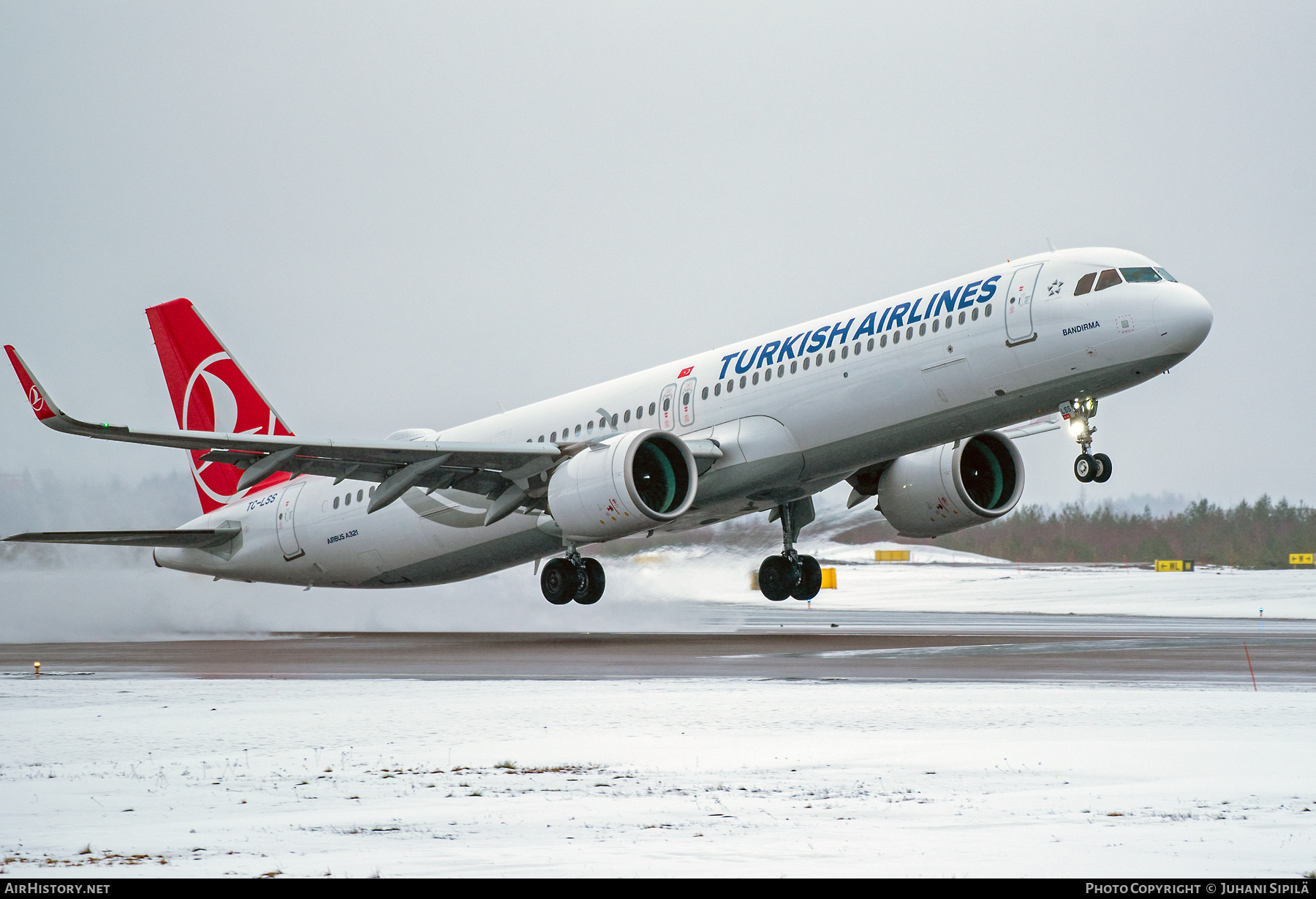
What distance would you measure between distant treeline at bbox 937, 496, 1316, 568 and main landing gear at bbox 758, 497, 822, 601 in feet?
108

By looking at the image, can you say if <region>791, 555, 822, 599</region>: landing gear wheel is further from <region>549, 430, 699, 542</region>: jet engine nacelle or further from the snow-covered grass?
the snow-covered grass

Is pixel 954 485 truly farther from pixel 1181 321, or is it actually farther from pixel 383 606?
pixel 383 606

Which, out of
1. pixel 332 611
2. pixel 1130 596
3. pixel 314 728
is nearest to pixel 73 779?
pixel 314 728

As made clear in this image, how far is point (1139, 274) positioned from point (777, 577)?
11645 millimetres

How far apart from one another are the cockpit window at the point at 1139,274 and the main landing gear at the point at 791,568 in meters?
10.3

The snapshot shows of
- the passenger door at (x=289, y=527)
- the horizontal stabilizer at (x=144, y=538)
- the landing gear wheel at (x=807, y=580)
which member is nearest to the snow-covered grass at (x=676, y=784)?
the landing gear wheel at (x=807, y=580)

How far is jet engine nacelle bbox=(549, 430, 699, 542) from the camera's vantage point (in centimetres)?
2575

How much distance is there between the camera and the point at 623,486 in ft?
84.1

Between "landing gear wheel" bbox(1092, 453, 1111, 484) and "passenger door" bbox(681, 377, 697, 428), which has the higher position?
"passenger door" bbox(681, 377, 697, 428)

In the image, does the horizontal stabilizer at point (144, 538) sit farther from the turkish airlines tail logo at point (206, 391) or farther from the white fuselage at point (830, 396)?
the white fuselage at point (830, 396)

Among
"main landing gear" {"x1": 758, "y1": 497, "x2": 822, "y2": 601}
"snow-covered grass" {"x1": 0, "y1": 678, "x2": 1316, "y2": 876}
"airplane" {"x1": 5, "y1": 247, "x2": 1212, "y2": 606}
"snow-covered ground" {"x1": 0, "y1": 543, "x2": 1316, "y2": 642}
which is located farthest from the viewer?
"snow-covered ground" {"x1": 0, "y1": 543, "x2": 1316, "y2": 642}

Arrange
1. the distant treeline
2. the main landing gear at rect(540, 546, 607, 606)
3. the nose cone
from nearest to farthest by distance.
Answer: the nose cone
the main landing gear at rect(540, 546, 607, 606)
the distant treeline

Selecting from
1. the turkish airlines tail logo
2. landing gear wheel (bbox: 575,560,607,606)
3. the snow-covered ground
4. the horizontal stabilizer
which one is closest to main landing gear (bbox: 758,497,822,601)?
the snow-covered ground

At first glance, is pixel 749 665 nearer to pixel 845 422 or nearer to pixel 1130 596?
pixel 845 422
